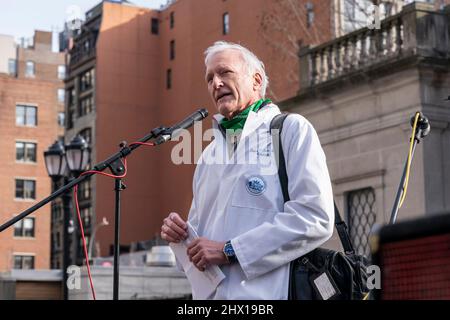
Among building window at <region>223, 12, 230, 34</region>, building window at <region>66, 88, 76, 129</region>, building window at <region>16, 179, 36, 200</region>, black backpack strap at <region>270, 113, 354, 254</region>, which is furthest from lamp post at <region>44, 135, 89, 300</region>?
building window at <region>66, 88, 76, 129</region>

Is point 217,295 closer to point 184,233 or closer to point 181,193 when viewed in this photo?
point 184,233

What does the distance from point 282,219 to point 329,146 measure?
12156 millimetres

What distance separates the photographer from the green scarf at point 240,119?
421cm

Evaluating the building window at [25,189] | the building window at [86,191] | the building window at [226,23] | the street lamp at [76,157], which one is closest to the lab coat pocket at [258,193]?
the street lamp at [76,157]

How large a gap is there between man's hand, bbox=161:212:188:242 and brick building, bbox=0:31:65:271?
78565 millimetres

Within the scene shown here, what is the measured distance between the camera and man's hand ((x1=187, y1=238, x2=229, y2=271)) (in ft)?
12.7

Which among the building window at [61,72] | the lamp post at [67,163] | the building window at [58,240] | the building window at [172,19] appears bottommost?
the lamp post at [67,163]

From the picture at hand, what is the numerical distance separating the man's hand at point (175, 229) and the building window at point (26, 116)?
8083 centimetres

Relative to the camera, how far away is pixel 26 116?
83.8 metres

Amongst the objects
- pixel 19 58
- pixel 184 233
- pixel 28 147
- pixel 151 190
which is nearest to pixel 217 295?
pixel 184 233

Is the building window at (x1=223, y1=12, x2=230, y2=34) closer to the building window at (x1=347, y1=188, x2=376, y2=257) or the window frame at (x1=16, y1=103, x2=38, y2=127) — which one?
the window frame at (x1=16, y1=103, x2=38, y2=127)

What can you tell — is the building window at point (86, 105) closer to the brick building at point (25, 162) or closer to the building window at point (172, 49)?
the brick building at point (25, 162)

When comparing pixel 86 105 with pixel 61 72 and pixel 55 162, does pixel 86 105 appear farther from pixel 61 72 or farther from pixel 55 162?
pixel 55 162
